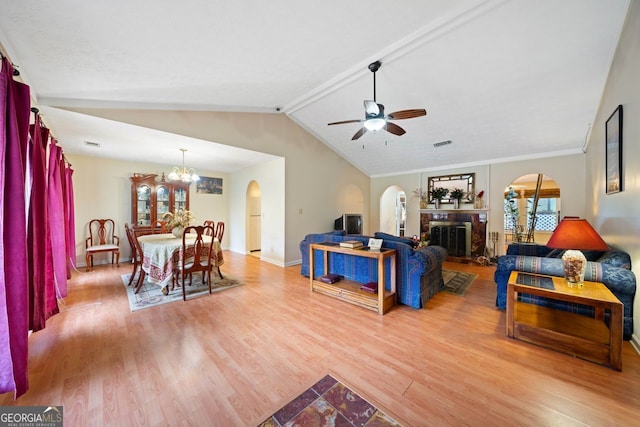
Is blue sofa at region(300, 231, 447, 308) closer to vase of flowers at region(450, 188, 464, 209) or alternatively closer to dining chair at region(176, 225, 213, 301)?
dining chair at region(176, 225, 213, 301)

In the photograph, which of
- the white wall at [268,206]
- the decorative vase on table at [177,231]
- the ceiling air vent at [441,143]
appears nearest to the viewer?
the decorative vase on table at [177,231]

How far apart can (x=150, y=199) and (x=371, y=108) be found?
18.3 feet

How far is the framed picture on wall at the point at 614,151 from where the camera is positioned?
93.7 inches

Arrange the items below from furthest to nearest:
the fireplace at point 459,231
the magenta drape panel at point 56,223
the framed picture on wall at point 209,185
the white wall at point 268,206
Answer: the framed picture on wall at point 209,185
the fireplace at point 459,231
the white wall at point 268,206
the magenta drape panel at point 56,223

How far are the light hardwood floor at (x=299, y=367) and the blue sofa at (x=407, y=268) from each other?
211mm

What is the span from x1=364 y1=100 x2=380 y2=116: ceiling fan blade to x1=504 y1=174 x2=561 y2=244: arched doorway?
608cm

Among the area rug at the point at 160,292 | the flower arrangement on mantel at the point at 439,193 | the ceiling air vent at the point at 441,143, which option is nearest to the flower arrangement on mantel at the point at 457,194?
the flower arrangement on mantel at the point at 439,193

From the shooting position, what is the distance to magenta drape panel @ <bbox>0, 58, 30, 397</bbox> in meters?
1.44

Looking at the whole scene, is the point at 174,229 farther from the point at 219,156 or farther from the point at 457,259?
the point at 457,259

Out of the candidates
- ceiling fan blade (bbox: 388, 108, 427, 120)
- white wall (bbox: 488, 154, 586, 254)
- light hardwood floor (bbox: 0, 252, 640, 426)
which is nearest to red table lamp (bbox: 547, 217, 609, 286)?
light hardwood floor (bbox: 0, 252, 640, 426)

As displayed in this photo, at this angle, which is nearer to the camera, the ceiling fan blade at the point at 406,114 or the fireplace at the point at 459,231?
the ceiling fan blade at the point at 406,114

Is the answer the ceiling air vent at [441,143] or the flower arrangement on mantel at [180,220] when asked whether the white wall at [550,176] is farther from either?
the flower arrangement on mantel at [180,220]

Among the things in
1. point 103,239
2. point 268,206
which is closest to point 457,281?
point 268,206

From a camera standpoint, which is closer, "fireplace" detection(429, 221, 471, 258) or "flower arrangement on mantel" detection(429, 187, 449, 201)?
"fireplace" detection(429, 221, 471, 258)
